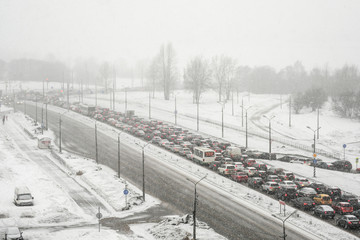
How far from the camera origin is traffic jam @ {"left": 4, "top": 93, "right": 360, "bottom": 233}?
1407 inches

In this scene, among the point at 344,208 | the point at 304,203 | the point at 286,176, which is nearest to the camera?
Result: the point at 344,208

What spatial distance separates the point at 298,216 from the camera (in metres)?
34.9

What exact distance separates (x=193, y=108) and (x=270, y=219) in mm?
89804

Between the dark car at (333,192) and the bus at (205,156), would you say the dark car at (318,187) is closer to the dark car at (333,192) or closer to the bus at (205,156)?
the dark car at (333,192)

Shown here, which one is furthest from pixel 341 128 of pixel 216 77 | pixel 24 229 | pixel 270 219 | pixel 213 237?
pixel 24 229

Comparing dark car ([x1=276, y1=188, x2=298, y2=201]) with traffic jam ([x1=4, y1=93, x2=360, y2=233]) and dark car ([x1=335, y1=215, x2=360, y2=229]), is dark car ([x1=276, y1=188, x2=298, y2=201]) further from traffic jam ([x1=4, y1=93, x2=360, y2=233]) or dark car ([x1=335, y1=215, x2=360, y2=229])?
dark car ([x1=335, y1=215, x2=360, y2=229])

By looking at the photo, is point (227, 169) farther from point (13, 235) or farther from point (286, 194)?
point (13, 235)

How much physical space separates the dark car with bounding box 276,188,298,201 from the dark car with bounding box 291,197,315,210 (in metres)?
1.57

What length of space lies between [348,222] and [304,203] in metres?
5.52

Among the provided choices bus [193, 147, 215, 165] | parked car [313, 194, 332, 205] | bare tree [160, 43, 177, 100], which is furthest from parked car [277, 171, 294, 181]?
bare tree [160, 43, 177, 100]

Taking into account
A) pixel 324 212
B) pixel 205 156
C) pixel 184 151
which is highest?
pixel 205 156

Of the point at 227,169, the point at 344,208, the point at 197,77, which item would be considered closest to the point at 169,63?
the point at 197,77

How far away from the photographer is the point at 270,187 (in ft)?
137

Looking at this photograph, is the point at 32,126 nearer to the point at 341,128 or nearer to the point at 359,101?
the point at 341,128
